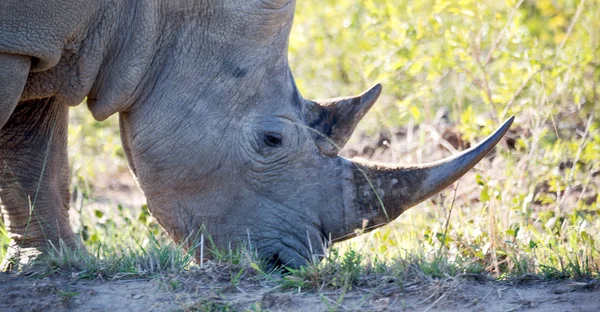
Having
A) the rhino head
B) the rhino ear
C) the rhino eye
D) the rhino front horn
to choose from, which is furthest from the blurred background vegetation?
the rhino eye

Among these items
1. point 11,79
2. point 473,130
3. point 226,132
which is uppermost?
point 11,79

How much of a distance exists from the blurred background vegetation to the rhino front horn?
0.57 feet

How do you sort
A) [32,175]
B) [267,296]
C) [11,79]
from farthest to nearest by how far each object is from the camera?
[32,175] < [11,79] < [267,296]

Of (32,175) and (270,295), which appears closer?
(270,295)

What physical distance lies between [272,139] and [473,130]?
2207 millimetres

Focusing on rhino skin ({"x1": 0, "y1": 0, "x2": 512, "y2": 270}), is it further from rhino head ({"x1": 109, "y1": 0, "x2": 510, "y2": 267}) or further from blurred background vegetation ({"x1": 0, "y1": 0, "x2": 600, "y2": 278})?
blurred background vegetation ({"x1": 0, "y1": 0, "x2": 600, "y2": 278})

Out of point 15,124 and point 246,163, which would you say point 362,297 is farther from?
point 15,124

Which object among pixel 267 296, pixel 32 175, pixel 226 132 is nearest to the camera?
pixel 267 296

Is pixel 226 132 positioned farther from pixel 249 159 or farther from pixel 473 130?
pixel 473 130

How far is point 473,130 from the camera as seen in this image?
650 centimetres

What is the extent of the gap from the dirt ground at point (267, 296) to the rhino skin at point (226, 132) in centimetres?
76

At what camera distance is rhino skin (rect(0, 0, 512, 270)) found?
4.62 meters

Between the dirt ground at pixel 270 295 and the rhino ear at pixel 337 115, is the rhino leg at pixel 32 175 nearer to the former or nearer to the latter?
the dirt ground at pixel 270 295

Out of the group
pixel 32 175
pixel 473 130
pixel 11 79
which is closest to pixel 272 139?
pixel 11 79
